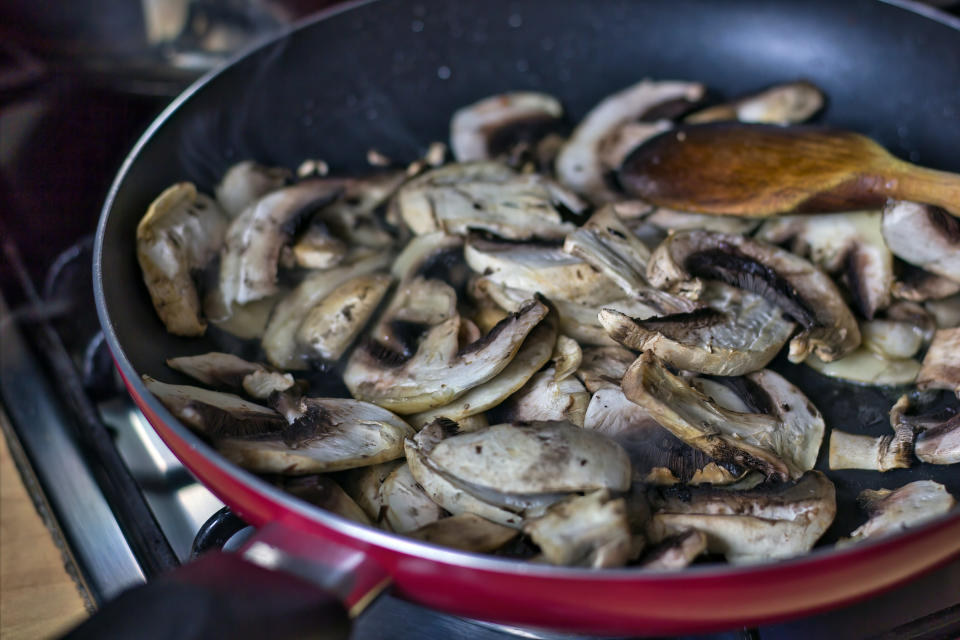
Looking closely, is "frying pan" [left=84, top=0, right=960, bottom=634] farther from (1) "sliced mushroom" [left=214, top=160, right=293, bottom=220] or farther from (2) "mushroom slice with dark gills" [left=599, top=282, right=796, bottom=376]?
(2) "mushroom slice with dark gills" [left=599, top=282, right=796, bottom=376]

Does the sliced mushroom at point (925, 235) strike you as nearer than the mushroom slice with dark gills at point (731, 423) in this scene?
No

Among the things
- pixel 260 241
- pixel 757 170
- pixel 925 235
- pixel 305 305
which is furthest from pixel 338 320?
pixel 925 235

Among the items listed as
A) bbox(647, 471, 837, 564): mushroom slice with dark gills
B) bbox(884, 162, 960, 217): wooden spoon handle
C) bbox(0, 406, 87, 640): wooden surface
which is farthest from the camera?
bbox(884, 162, 960, 217): wooden spoon handle

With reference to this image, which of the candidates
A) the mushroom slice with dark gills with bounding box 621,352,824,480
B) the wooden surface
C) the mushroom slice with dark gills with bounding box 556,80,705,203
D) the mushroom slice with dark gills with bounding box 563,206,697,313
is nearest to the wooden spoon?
the mushroom slice with dark gills with bounding box 556,80,705,203

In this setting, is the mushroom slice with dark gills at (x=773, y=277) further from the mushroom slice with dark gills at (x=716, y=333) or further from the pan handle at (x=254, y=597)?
the pan handle at (x=254, y=597)

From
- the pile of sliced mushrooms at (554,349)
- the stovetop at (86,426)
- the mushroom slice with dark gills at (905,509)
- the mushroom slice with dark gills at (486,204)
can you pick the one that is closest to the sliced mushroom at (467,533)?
the pile of sliced mushrooms at (554,349)

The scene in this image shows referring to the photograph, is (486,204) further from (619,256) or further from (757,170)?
(757,170)
